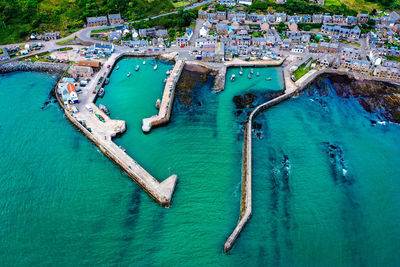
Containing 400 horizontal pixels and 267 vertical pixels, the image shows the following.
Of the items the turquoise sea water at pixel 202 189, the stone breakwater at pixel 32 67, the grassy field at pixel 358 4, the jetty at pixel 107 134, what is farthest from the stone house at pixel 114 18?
the grassy field at pixel 358 4

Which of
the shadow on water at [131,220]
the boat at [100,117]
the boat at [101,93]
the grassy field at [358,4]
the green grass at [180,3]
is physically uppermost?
the green grass at [180,3]

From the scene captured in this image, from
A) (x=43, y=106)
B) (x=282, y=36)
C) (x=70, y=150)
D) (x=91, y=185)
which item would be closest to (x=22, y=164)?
(x=70, y=150)

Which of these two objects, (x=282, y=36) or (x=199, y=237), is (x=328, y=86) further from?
(x=199, y=237)

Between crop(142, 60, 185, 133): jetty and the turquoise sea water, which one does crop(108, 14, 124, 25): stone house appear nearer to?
crop(142, 60, 185, 133): jetty

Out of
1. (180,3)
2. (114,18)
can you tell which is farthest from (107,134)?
(180,3)

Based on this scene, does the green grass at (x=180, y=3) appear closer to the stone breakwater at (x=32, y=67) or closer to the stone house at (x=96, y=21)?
the stone house at (x=96, y=21)

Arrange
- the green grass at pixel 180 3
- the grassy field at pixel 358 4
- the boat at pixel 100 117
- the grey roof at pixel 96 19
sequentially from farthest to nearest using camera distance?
the grassy field at pixel 358 4 → the green grass at pixel 180 3 → the grey roof at pixel 96 19 → the boat at pixel 100 117

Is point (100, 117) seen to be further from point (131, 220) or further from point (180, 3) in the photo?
point (180, 3)
